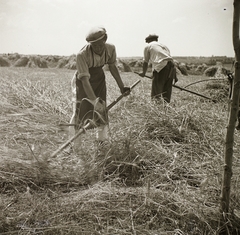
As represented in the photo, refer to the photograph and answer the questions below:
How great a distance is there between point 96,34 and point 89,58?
10.7 inches

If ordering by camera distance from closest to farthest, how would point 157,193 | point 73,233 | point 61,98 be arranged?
point 73,233 < point 157,193 < point 61,98

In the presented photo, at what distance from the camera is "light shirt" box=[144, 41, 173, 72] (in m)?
3.85

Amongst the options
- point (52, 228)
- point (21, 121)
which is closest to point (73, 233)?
point (52, 228)

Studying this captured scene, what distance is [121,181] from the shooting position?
81.8 inches

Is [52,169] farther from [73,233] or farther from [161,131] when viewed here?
[161,131]

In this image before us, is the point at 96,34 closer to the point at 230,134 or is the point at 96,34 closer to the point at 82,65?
the point at 82,65

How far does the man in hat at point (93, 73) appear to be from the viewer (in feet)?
7.24

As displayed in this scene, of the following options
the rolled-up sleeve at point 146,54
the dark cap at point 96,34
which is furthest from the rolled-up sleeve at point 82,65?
the rolled-up sleeve at point 146,54

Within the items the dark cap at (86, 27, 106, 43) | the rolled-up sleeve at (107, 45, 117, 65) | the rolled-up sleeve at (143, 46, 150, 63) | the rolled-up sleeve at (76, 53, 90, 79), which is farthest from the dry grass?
the rolled-up sleeve at (143, 46, 150, 63)

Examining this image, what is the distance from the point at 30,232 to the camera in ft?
4.85

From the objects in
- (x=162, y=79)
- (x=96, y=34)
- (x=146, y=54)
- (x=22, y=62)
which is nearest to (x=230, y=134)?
(x=96, y=34)

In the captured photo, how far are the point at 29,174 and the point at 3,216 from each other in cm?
47

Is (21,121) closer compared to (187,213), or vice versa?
(187,213)

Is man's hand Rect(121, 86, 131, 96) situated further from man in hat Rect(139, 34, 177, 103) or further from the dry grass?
man in hat Rect(139, 34, 177, 103)
